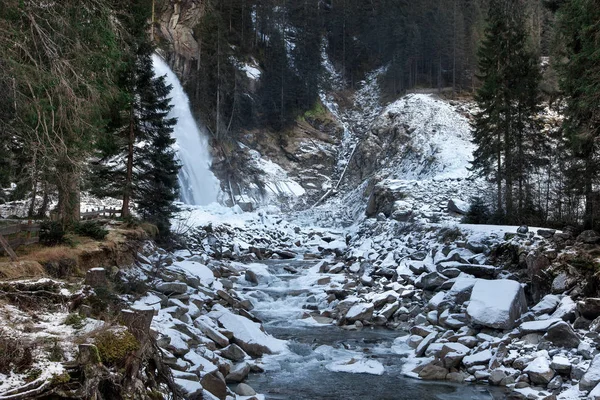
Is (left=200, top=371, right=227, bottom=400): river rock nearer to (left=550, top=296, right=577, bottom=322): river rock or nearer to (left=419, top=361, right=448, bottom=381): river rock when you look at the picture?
(left=419, top=361, right=448, bottom=381): river rock

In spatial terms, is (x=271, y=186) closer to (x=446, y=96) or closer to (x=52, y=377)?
(x=446, y=96)

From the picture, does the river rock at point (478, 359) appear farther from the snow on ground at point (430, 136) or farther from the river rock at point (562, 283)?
the snow on ground at point (430, 136)

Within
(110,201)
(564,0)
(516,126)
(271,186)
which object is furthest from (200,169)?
(564,0)

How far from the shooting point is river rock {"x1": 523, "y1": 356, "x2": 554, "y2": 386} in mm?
8922

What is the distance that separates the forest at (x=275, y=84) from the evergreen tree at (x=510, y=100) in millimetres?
74

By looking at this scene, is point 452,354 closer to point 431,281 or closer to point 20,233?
point 431,281

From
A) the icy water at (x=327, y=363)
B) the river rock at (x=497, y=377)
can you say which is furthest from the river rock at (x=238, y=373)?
the river rock at (x=497, y=377)

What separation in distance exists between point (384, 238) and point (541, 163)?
843cm

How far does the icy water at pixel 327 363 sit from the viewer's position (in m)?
9.30

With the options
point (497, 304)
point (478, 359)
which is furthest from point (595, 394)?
point (497, 304)

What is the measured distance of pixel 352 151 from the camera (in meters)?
48.7

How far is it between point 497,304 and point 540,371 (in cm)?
313

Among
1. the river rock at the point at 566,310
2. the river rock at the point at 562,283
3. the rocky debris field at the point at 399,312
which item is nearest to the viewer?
the rocky debris field at the point at 399,312

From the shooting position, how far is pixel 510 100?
24312mm
